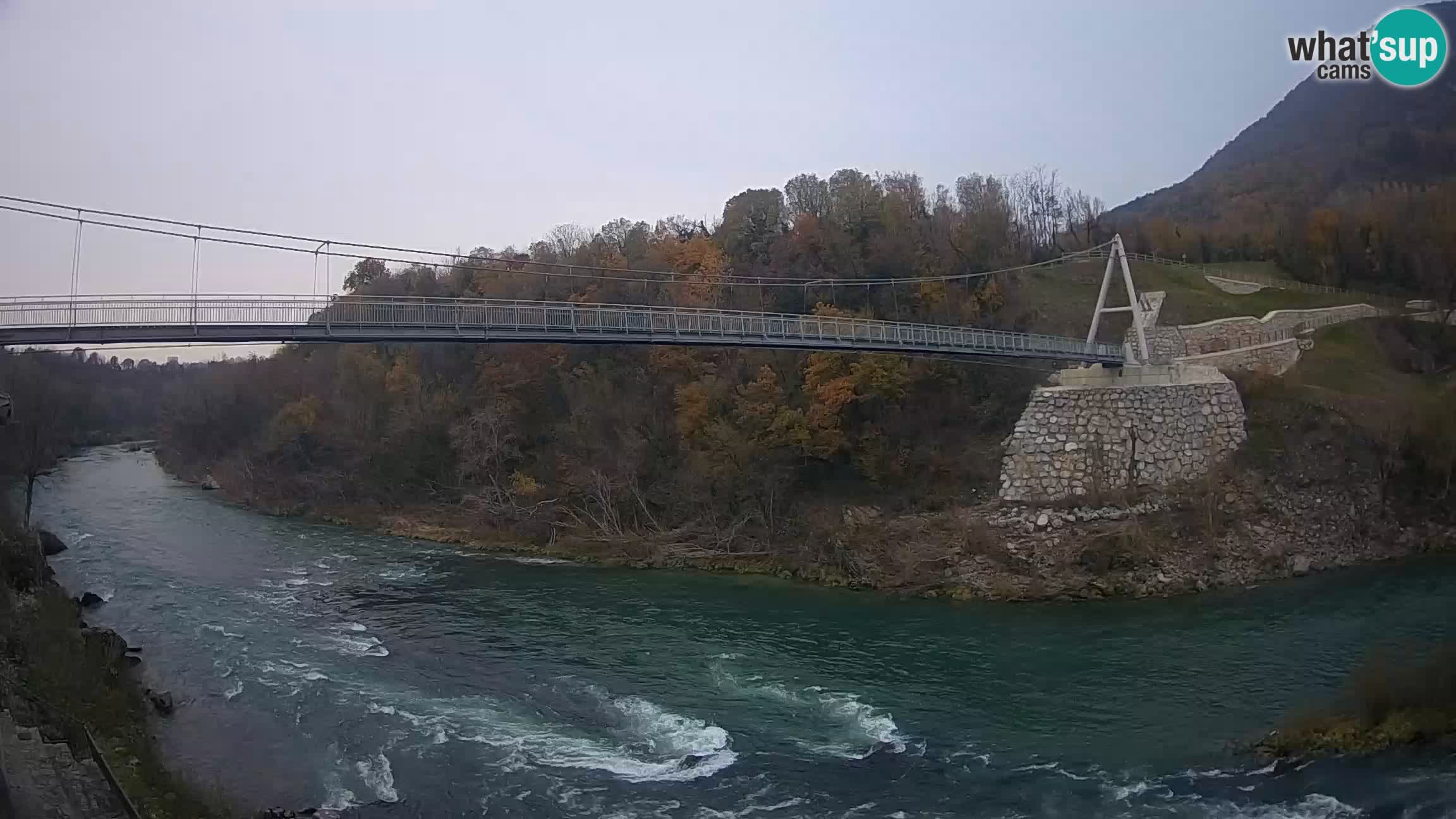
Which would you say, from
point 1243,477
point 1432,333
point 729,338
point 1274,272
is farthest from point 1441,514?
point 1274,272

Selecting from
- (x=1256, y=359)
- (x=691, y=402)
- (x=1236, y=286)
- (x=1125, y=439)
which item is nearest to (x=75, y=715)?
(x=691, y=402)

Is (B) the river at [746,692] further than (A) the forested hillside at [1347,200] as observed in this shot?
No

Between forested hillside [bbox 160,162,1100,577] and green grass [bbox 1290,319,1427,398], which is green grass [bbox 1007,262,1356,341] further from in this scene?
green grass [bbox 1290,319,1427,398]

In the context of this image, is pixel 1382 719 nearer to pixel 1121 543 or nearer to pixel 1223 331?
pixel 1121 543

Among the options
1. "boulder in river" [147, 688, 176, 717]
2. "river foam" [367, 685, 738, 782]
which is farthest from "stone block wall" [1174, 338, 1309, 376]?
"boulder in river" [147, 688, 176, 717]

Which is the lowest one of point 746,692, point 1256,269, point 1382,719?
point 746,692

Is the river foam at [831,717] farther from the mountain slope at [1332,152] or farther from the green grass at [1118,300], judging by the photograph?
the mountain slope at [1332,152]

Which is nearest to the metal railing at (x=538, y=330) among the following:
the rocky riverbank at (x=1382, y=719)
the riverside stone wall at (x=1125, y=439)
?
the riverside stone wall at (x=1125, y=439)
